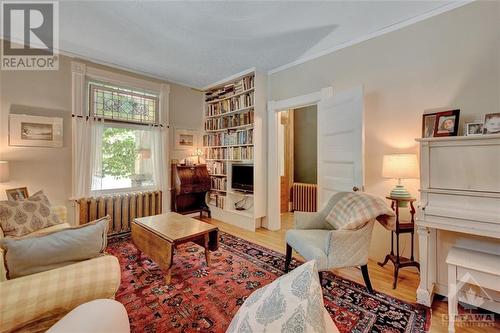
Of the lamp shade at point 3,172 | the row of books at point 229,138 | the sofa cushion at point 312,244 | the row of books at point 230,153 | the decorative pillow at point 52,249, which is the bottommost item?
the sofa cushion at point 312,244

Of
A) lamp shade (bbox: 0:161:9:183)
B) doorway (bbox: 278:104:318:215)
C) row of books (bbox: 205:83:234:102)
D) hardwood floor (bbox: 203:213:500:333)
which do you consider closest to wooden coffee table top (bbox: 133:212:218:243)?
hardwood floor (bbox: 203:213:500:333)

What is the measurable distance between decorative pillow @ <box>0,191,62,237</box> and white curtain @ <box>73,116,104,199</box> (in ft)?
2.50

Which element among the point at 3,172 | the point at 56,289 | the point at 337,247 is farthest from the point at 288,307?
the point at 3,172

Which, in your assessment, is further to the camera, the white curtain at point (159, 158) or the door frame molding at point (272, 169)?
the white curtain at point (159, 158)

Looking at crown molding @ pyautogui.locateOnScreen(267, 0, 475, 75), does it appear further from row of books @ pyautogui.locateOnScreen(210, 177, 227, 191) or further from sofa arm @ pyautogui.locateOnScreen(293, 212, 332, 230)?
row of books @ pyautogui.locateOnScreen(210, 177, 227, 191)

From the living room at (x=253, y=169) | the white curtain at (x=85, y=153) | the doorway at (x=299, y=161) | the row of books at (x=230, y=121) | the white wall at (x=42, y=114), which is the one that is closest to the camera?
the living room at (x=253, y=169)

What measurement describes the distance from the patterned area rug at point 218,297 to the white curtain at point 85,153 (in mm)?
1357

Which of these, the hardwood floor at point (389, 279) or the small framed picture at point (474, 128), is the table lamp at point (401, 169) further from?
the hardwood floor at point (389, 279)

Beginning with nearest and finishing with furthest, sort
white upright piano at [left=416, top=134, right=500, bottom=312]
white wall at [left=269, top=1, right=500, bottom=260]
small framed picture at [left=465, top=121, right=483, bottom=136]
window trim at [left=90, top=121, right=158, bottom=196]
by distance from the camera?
white upright piano at [left=416, top=134, right=500, bottom=312] < small framed picture at [left=465, top=121, right=483, bottom=136] < white wall at [left=269, top=1, right=500, bottom=260] < window trim at [left=90, top=121, right=158, bottom=196]

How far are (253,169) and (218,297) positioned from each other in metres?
2.17

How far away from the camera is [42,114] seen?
3.02m

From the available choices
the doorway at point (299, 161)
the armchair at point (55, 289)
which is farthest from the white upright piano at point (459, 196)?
the doorway at point (299, 161)

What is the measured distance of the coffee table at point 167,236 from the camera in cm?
212

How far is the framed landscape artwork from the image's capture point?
2.81 meters
